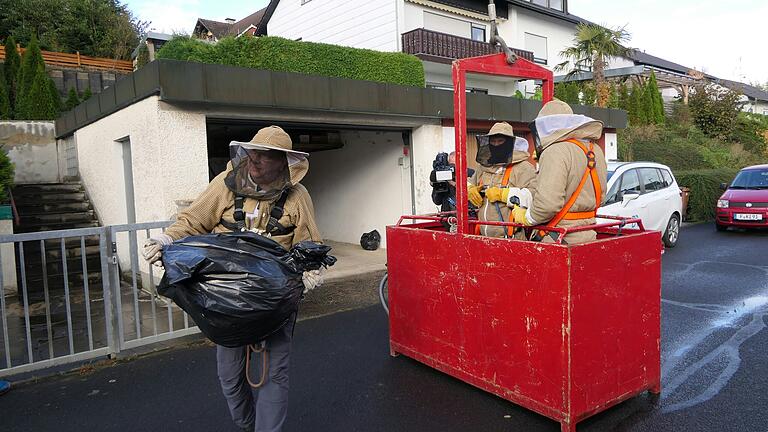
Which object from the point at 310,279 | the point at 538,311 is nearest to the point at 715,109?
the point at 538,311

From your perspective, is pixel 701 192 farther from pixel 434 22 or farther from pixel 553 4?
pixel 553 4

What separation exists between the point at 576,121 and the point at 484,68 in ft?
2.44

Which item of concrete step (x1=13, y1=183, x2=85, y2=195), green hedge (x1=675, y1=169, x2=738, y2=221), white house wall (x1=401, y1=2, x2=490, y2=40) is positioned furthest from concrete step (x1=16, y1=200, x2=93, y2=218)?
green hedge (x1=675, y1=169, x2=738, y2=221)

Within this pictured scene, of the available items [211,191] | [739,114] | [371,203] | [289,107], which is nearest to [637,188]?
[371,203]

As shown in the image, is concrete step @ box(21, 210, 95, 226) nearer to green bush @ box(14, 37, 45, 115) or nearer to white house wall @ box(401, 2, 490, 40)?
green bush @ box(14, 37, 45, 115)

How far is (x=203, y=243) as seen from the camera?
8.10ft

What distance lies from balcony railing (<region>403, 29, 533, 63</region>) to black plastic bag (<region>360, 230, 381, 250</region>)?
1101cm

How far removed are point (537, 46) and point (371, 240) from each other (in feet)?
69.5

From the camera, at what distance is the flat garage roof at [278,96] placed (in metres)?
6.85

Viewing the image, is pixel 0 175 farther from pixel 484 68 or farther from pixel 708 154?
pixel 708 154

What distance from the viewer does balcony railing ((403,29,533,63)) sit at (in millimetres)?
20422

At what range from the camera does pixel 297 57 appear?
11.6 metres

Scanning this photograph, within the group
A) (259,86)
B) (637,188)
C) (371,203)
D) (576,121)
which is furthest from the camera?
(371,203)

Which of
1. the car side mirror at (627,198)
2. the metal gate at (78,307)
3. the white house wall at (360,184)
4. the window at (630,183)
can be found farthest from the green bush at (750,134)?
the metal gate at (78,307)
